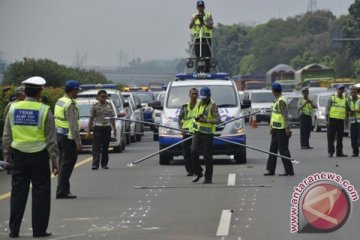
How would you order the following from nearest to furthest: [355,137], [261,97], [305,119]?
[355,137] < [305,119] < [261,97]

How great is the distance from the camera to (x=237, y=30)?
193 metres

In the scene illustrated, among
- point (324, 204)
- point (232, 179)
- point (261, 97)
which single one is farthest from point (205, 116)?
point (261, 97)

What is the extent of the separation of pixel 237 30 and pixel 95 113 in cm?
16957

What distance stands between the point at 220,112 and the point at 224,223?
10.9 m

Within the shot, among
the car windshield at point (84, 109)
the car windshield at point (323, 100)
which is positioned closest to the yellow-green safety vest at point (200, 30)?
the car windshield at point (84, 109)

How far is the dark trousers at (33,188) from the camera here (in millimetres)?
13148

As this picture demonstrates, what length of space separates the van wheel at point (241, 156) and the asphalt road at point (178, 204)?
0.20 metres

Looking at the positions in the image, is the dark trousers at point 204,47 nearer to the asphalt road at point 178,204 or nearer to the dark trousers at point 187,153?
the asphalt road at point 178,204

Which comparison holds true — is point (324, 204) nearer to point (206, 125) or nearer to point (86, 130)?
→ point (206, 125)

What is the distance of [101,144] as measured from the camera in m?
24.1

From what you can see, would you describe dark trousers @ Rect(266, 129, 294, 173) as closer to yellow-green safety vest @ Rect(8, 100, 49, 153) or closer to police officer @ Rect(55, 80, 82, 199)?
police officer @ Rect(55, 80, 82, 199)

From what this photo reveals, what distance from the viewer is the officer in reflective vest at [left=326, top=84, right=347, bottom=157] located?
27156 mm

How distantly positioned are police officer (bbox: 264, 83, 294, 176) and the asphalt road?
15.8 inches

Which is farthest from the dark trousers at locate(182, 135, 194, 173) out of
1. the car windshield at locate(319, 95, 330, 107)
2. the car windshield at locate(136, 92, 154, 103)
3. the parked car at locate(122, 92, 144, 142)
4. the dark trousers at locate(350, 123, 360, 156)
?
the car windshield at locate(136, 92, 154, 103)
